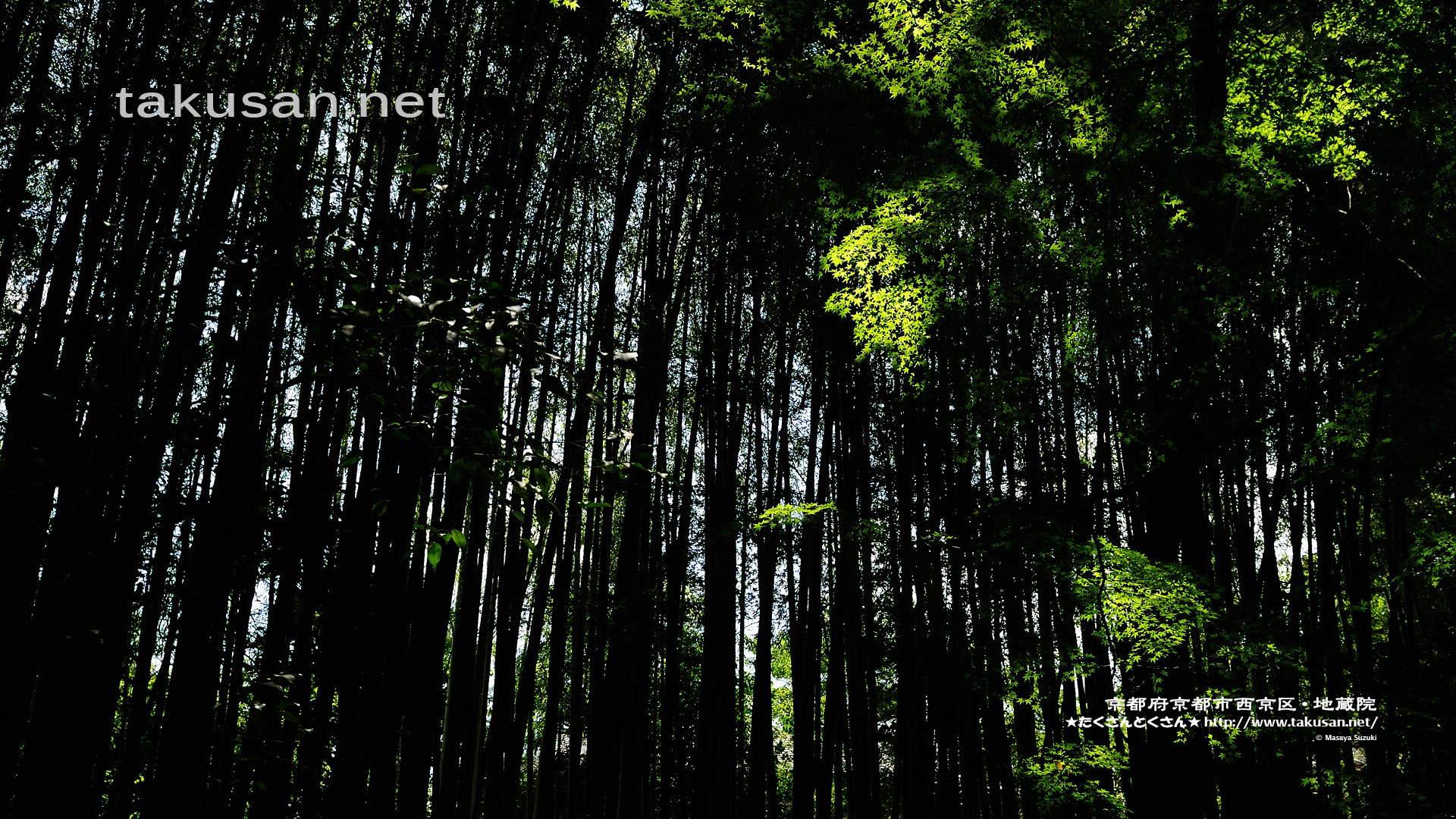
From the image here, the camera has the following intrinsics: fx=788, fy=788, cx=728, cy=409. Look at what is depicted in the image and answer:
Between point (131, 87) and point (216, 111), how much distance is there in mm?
335

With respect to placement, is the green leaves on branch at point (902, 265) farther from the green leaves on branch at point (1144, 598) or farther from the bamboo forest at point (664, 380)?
the green leaves on branch at point (1144, 598)

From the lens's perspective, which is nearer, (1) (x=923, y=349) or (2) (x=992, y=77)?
(2) (x=992, y=77)

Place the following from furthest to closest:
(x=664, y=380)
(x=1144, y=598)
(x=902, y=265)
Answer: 1. (x=664, y=380)
2. (x=1144, y=598)
3. (x=902, y=265)

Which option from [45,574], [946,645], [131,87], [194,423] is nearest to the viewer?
[194,423]

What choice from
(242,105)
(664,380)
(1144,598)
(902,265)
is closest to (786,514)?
(902,265)

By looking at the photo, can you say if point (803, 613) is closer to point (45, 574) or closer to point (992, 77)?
point (992, 77)

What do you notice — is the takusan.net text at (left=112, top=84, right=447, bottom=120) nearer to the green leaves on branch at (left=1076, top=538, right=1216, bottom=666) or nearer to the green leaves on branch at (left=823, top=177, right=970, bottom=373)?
the green leaves on branch at (left=823, top=177, right=970, bottom=373)

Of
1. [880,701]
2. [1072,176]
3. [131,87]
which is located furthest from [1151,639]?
[880,701]

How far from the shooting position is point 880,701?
7676 mm

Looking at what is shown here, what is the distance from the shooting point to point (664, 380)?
550 cm

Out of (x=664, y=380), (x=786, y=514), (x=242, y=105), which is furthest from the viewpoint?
(x=664, y=380)

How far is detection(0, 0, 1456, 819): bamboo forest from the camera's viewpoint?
1432mm

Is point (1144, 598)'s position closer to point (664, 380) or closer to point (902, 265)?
point (902, 265)

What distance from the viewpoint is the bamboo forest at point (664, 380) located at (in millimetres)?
1432
